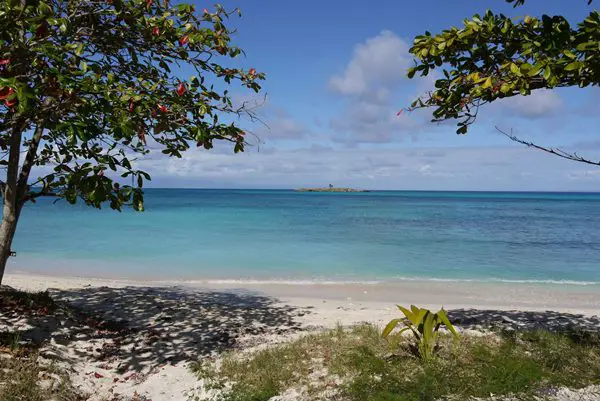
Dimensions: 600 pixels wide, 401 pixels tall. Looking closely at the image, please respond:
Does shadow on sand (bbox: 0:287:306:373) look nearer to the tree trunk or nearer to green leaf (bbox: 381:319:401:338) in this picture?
the tree trunk

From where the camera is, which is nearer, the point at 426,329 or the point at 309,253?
the point at 426,329

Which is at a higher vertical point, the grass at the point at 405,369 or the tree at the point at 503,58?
the tree at the point at 503,58

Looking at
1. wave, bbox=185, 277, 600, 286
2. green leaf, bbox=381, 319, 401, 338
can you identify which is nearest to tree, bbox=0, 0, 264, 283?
green leaf, bbox=381, 319, 401, 338

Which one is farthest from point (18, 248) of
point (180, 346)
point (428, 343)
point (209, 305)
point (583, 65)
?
point (583, 65)

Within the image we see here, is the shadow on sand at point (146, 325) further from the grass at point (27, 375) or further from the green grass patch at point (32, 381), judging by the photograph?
the green grass patch at point (32, 381)

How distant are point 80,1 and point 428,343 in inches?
288

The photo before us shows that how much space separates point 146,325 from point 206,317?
56.5 inches

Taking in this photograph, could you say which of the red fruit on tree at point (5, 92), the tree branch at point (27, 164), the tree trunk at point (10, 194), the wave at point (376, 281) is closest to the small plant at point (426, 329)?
the red fruit on tree at point (5, 92)

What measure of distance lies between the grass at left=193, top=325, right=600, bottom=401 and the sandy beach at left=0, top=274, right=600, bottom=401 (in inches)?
36.2

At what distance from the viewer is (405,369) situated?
6.20 meters

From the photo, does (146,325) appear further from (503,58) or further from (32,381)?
(503,58)

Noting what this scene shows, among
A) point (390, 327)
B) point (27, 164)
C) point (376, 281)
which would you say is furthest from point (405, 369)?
point (376, 281)

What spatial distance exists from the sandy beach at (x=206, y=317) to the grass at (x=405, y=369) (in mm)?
919

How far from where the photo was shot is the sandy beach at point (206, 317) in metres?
6.93
